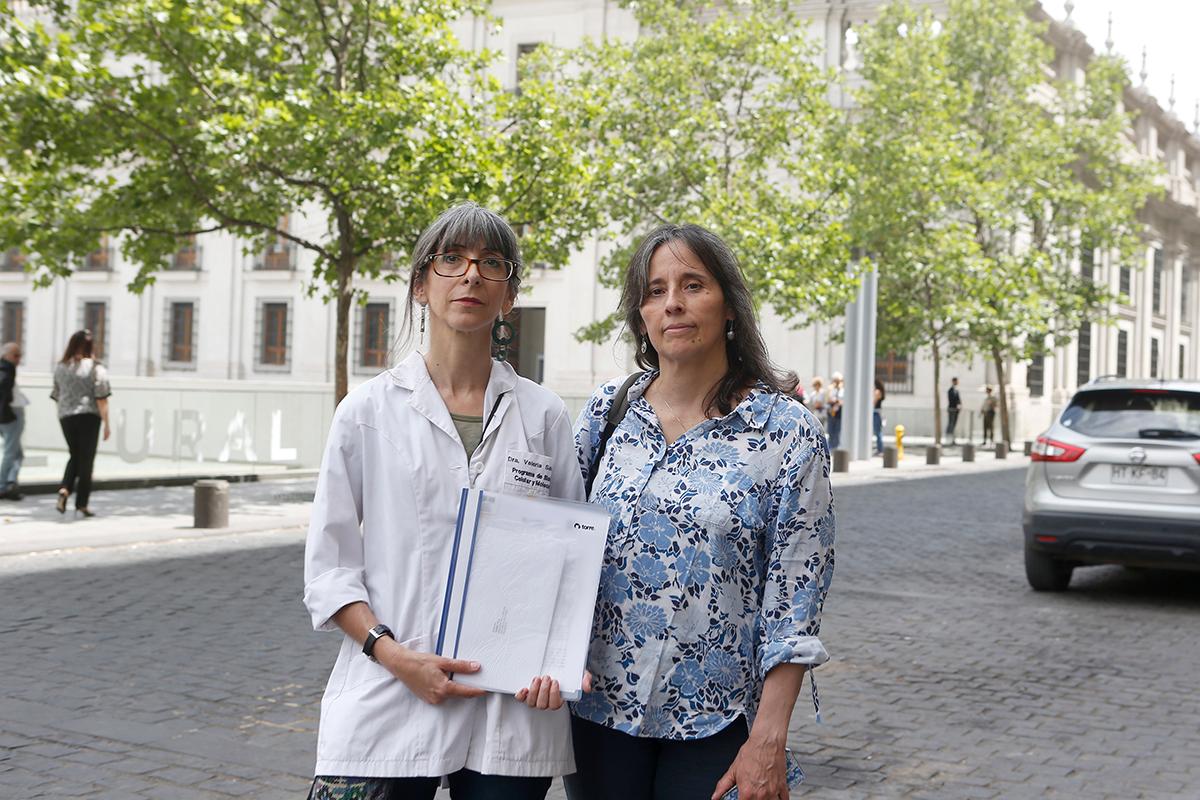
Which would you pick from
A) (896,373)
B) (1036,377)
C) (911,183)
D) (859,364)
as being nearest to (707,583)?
(859,364)

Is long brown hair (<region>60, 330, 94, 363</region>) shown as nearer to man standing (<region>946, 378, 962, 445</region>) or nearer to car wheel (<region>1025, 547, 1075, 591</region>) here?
car wheel (<region>1025, 547, 1075, 591</region>)

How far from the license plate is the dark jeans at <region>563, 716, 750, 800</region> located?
8.37 m

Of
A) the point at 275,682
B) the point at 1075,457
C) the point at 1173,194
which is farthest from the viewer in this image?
the point at 1173,194

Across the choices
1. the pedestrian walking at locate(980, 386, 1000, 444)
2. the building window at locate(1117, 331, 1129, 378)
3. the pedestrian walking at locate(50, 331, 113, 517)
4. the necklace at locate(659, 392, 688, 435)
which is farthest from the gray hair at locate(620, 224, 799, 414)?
the building window at locate(1117, 331, 1129, 378)

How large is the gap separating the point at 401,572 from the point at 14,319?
5429 centimetres

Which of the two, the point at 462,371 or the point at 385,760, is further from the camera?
the point at 462,371

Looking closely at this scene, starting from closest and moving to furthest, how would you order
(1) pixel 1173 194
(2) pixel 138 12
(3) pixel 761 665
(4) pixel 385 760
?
(4) pixel 385 760, (3) pixel 761 665, (2) pixel 138 12, (1) pixel 1173 194

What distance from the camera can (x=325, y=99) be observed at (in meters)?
16.4

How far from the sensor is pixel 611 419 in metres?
2.78

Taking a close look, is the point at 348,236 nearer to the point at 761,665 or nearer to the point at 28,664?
the point at 28,664

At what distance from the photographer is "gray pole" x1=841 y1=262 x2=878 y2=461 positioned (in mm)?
27969

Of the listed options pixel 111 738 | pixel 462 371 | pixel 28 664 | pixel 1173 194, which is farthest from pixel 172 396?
pixel 1173 194

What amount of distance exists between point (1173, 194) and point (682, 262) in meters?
63.9

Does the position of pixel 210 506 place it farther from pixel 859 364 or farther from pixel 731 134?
pixel 731 134
